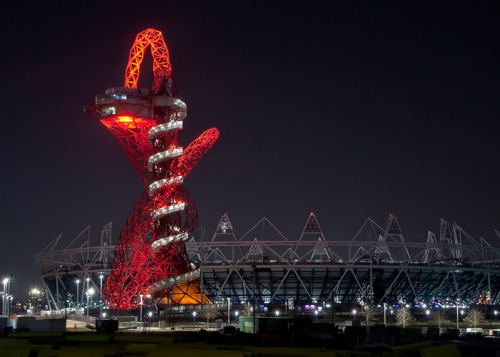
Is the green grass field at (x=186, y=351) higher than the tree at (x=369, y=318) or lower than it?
higher

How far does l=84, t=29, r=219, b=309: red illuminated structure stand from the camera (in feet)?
242

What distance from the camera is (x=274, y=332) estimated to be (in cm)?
3431

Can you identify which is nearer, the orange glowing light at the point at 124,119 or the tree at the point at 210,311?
the tree at the point at 210,311

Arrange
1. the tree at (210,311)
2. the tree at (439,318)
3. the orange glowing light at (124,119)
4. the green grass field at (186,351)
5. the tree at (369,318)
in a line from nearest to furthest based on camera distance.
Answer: the green grass field at (186,351), the tree at (439,318), the tree at (369,318), the tree at (210,311), the orange glowing light at (124,119)

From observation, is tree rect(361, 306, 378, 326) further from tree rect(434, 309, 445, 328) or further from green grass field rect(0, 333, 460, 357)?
green grass field rect(0, 333, 460, 357)

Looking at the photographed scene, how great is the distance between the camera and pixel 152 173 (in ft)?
252

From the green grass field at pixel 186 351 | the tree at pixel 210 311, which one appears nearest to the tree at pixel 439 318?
the tree at pixel 210 311

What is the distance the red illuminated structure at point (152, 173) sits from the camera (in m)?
73.8

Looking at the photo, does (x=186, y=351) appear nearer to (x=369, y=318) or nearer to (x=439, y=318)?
(x=439, y=318)

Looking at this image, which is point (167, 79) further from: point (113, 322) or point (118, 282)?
point (113, 322)

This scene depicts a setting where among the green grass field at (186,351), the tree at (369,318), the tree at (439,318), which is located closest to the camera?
the green grass field at (186,351)

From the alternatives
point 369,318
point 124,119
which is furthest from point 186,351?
point 124,119

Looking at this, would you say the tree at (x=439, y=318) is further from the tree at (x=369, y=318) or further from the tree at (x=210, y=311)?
the tree at (x=210, y=311)

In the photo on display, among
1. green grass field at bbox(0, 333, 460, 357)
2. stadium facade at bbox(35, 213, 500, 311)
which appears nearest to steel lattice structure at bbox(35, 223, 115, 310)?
stadium facade at bbox(35, 213, 500, 311)
